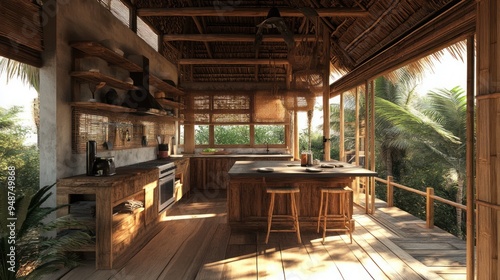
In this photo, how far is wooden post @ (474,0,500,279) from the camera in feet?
7.50

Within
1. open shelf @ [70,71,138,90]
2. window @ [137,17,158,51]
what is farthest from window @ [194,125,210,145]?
Result: open shelf @ [70,71,138,90]

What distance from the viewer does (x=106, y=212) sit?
2.97 meters

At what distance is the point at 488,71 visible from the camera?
2.34 m

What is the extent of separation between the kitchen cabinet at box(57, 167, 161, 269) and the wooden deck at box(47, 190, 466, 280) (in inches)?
5.9

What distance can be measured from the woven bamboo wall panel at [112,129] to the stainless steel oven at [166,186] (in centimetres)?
61

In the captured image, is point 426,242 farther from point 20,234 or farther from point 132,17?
point 132,17

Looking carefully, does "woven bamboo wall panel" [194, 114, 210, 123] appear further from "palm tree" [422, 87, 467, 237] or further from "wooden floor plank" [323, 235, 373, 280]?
"palm tree" [422, 87, 467, 237]

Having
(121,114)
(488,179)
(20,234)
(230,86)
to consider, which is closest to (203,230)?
(121,114)

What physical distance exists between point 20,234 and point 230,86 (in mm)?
6773

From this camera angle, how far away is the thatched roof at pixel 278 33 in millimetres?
4391

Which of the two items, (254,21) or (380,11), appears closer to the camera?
(380,11)

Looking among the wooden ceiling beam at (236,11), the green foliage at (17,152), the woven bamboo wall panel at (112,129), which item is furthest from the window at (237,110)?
the green foliage at (17,152)

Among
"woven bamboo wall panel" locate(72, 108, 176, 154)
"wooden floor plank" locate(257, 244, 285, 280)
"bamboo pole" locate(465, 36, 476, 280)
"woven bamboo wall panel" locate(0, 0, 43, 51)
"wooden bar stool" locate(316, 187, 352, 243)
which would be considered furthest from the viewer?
A: "wooden bar stool" locate(316, 187, 352, 243)

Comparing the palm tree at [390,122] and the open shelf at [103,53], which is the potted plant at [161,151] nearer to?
the open shelf at [103,53]
